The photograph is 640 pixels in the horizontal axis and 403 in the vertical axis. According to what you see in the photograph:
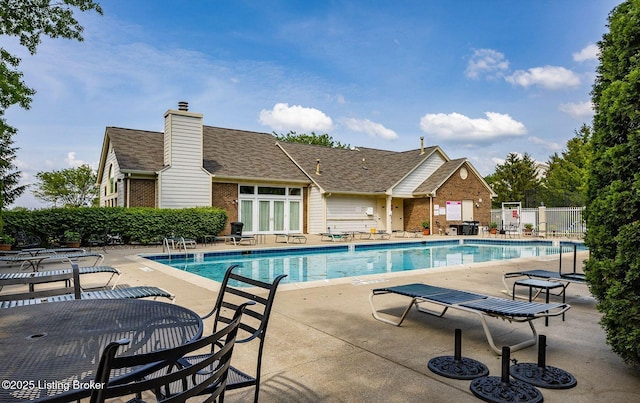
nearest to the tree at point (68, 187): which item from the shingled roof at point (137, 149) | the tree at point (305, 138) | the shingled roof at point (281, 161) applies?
the shingled roof at point (137, 149)

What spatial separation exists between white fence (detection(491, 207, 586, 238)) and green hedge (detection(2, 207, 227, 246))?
54.2 feet

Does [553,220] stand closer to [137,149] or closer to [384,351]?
[384,351]

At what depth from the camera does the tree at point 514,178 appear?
37.7 meters

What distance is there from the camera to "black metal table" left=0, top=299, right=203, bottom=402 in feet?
4.60

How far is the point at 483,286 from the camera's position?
6.94m

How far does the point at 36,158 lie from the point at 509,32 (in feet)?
101

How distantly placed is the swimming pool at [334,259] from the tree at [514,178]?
21653 millimetres

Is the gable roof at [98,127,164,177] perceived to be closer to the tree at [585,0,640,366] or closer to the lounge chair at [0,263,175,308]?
the lounge chair at [0,263,175,308]

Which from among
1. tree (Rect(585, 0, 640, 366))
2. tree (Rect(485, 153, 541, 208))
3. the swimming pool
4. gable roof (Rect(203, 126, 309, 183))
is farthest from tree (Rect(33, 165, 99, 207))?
tree (Rect(485, 153, 541, 208))

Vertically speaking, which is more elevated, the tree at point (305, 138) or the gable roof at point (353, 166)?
the tree at point (305, 138)

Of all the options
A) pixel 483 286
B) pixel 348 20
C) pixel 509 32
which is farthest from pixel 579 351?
pixel 509 32

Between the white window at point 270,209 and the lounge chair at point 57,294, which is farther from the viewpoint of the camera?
the white window at point 270,209

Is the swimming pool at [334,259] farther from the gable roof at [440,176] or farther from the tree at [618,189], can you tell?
the tree at [618,189]

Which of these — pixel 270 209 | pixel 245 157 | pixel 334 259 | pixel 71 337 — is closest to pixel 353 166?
pixel 270 209
